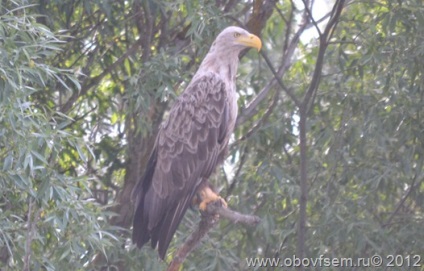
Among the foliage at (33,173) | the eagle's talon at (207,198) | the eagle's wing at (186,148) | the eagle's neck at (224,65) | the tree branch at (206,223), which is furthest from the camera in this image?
the eagle's neck at (224,65)

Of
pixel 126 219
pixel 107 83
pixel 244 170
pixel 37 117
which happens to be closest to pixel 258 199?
pixel 244 170

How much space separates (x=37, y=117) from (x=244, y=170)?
120 inches

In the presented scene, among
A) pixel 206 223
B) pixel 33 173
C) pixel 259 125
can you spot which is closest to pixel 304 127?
pixel 206 223

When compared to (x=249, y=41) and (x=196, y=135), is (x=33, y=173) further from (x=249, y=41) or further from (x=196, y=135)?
(x=249, y=41)

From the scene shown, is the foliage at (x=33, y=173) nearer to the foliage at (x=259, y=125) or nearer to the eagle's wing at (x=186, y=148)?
the foliage at (x=259, y=125)

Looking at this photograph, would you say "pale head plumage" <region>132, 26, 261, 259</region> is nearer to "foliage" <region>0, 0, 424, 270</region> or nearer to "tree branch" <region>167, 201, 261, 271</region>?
"foliage" <region>0, 0, 424, 270</region>

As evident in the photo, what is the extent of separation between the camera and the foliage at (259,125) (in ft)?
27.0

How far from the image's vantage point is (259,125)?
30.4 ft

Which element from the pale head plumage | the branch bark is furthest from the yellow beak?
the branch bark

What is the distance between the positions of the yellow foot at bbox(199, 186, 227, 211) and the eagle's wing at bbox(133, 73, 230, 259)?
6 centimetres

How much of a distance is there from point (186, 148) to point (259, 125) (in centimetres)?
166

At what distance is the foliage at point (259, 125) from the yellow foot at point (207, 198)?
639 millimetres

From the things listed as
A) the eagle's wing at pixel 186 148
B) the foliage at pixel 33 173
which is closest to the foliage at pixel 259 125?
the foliage at pixel 33 173

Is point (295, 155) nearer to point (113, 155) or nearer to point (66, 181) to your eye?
point (113, 155)
